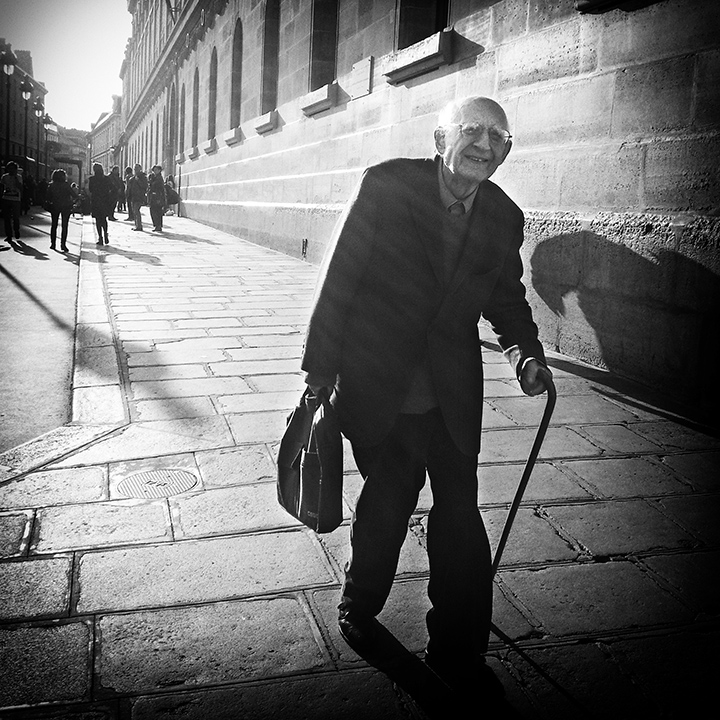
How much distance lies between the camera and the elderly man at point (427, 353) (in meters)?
2.07

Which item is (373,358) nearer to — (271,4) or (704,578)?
(704,578)

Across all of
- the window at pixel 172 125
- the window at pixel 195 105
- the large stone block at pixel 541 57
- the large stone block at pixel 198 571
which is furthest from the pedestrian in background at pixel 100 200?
the window at pixel 172 125

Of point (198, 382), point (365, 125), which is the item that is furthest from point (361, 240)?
point (365, 125)

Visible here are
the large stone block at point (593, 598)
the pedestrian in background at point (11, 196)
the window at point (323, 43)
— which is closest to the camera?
the large stone block at point (593, 598)

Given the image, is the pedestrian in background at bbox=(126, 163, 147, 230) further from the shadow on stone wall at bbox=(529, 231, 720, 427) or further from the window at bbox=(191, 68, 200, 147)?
the shadow on stone wall at bbox=(529, 231, 720, 427)

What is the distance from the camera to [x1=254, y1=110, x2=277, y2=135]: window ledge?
1541 centimetres

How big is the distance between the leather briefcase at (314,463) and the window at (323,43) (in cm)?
1208

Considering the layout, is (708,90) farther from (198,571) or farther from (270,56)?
(270,56)

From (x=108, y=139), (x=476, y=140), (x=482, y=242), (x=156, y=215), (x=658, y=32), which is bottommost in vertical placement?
(x=156, y=215)

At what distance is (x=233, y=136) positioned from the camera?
63.1 ft

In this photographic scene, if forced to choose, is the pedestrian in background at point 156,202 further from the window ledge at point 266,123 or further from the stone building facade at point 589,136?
the stone building facade at point 589,136

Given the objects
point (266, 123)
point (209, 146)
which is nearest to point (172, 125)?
point (209, 146)

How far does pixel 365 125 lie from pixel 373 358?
9.18 meters

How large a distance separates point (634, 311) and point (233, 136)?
15.8 metres
